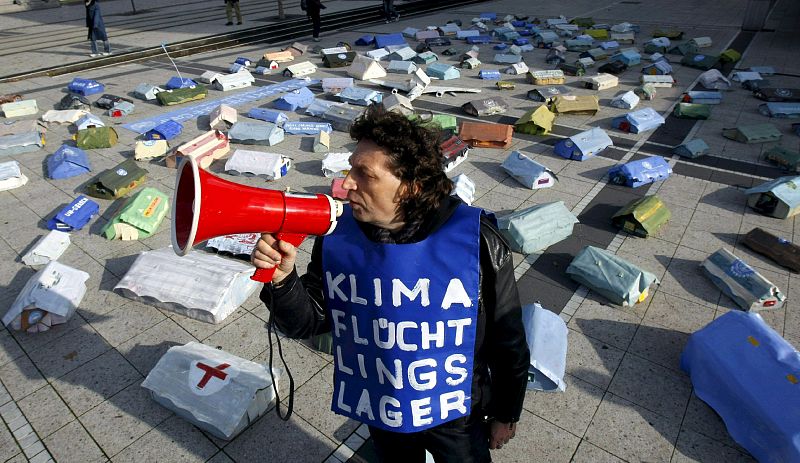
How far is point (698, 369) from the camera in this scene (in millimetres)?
4211

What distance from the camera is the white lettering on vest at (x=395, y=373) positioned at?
215 centimetres

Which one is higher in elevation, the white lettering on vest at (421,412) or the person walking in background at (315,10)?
the person walking in background at (315,10)

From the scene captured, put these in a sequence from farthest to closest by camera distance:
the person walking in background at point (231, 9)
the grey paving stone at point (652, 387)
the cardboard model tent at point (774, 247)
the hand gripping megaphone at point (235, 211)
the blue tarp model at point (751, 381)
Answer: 1. the person walking in background at point (231, 9)
2. the cardboard model tent at point (774, 247)
3. the grey paving stone at point (652, 387)
4. the blue tarp model at point (751, 381)
5. the hand gripping megaphone at point (235, 211)

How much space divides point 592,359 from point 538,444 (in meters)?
1.21

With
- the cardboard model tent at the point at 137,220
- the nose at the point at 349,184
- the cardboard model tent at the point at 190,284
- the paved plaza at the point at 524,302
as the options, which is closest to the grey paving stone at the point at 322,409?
the paved plaza at the point at 524,302

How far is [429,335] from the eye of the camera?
6.86 ft

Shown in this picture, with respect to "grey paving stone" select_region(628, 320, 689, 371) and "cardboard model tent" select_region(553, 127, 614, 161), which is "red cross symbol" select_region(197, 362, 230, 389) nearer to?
"grey paving stone" select_region(628, 320, 689, 371)

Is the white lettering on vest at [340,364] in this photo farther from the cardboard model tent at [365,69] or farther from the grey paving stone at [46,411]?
the cardboard model tent at [365,69]

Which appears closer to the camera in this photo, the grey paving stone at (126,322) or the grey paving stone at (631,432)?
the grey paving stone at (631,432)

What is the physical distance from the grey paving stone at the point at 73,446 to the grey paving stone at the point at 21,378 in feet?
2.33

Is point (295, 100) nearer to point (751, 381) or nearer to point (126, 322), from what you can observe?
point (126, 322)

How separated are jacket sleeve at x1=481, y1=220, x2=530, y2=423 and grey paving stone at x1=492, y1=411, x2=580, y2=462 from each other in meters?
1.65

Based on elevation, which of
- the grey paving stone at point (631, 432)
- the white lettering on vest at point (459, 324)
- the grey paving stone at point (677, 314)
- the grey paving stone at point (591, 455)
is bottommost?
the grey paving stone at point (591, 455)

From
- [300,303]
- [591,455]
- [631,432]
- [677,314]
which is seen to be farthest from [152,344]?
[677,314]
